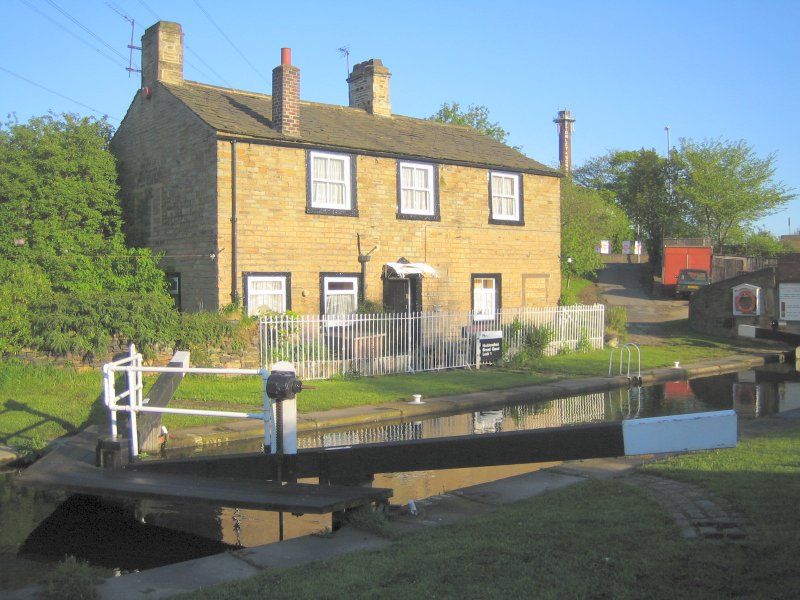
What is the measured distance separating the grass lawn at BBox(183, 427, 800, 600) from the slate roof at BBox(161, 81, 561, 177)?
47.8 feet

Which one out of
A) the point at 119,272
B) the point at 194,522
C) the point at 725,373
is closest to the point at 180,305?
the point at 119,272

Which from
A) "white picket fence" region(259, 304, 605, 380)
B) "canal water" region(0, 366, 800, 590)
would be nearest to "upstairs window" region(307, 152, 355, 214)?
"white picket fence" region(259, 304, 605, 380)

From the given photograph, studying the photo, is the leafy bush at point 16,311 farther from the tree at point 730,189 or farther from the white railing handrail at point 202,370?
the tree at point 730,189

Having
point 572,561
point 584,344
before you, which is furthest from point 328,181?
point 572,561

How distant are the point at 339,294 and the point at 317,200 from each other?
257 cm

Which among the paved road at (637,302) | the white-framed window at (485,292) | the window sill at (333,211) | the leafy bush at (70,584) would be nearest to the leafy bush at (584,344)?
the white-framed window at (485,292)

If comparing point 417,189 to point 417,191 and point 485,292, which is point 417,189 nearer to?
point 417,191

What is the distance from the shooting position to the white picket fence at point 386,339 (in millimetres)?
16531

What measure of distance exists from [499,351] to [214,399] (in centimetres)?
835

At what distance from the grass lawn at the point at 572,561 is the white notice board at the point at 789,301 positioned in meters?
19.7

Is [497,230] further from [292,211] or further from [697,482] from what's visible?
[697,482]

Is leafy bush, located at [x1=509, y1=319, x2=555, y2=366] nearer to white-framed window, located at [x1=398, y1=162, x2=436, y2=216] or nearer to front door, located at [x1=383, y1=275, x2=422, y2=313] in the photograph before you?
front door, located at [x1=383, y1=275, x2=422, y2=313]

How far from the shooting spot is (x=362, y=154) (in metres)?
20.9

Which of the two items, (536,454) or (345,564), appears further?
(536,454)
